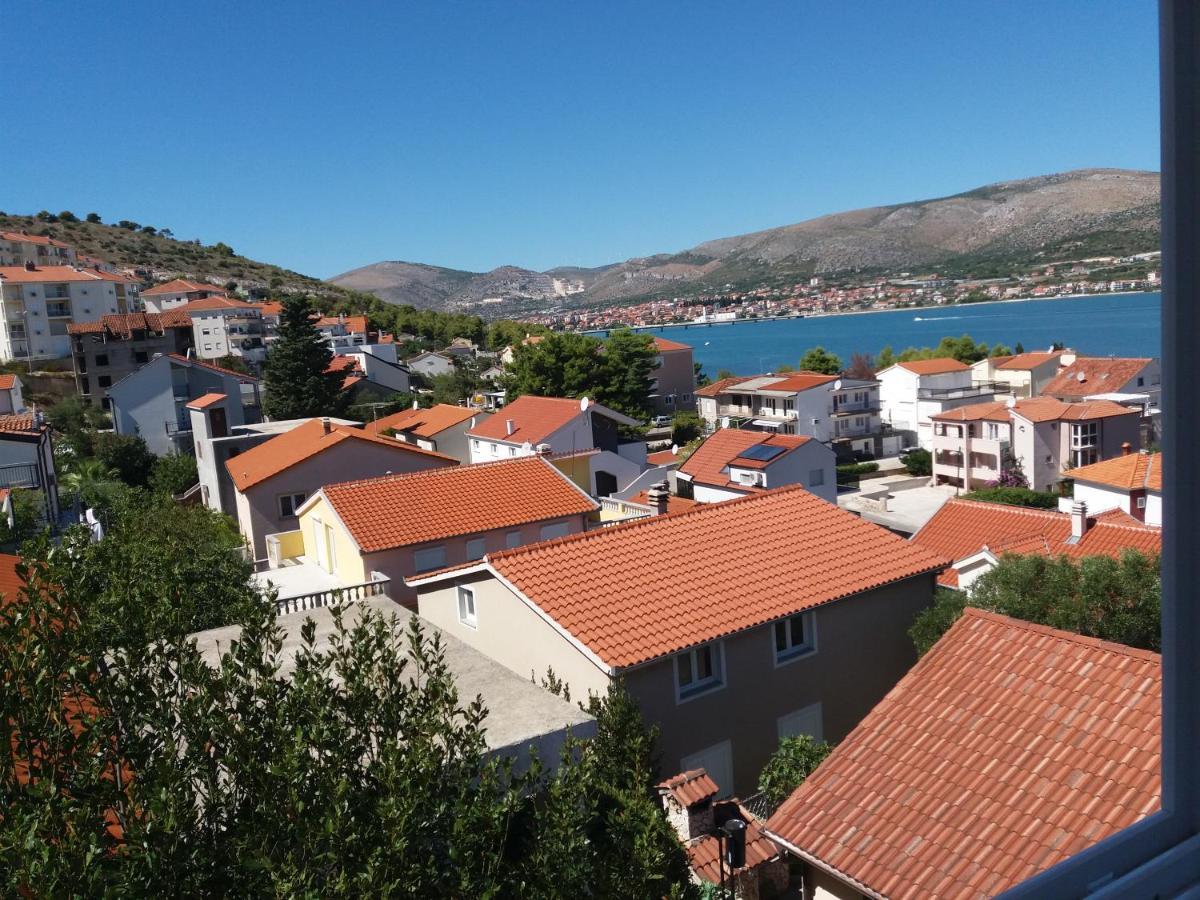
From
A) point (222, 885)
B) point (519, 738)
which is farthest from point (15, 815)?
point (519, 738)

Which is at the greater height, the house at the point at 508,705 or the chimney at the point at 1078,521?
the house at the point at 508,705

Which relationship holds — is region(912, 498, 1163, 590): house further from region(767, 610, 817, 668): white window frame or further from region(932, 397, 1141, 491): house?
region(932, 397, 1141, 491): house

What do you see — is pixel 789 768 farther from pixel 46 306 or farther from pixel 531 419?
pixel 46 306

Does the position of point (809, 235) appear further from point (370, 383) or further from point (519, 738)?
point (519, 738)

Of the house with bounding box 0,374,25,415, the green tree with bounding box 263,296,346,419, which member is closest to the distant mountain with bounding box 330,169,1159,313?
the green tree with bounding box 263,296,346,419

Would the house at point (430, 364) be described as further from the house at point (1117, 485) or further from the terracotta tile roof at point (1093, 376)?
the house at point (1117, 485)

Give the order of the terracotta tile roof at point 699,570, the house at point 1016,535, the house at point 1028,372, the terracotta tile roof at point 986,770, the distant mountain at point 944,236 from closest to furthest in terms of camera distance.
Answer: the terracotta tile roof at point 986,770 < the terracotta tile roof at point 699,570 < the house at point 1016,535 < the distant mountain at point 944,236 < the house at point 1028,372

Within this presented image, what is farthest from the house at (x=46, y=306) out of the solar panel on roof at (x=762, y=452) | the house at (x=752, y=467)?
the solar panel on roof at (x=762, y=452)
